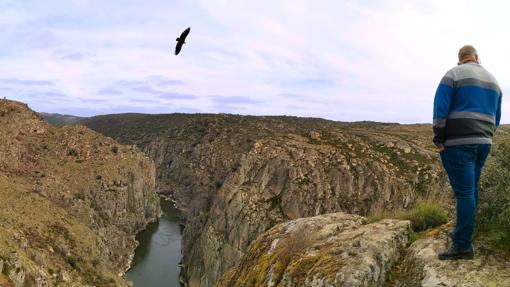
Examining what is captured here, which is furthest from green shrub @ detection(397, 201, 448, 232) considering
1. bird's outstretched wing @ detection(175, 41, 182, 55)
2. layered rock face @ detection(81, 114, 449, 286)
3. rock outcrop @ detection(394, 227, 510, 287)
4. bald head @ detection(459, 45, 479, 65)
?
layered rock face @ detection(81, 114, 449, 286)

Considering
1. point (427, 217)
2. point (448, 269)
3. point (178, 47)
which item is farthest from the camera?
point (427, 217)

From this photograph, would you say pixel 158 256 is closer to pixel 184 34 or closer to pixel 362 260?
pixel 184 34

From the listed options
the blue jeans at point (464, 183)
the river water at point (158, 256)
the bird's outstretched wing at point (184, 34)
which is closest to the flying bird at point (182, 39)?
the bird's outstretched wing at point (184, 34)

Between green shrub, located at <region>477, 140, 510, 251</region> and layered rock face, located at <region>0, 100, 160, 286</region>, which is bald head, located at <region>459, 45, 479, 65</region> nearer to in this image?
green shrub, located at <region>477, 140, 510, 251</region>

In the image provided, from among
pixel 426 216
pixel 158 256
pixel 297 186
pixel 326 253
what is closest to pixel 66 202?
pixel 158 256

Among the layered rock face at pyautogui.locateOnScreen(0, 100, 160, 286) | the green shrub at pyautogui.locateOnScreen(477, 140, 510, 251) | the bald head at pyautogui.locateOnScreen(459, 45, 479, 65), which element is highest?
the bald head at pyautogui.locateOnScreen(459, 45, 479, 65)

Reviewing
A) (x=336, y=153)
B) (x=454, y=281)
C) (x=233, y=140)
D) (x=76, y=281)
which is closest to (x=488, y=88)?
(x=454, y=281)
